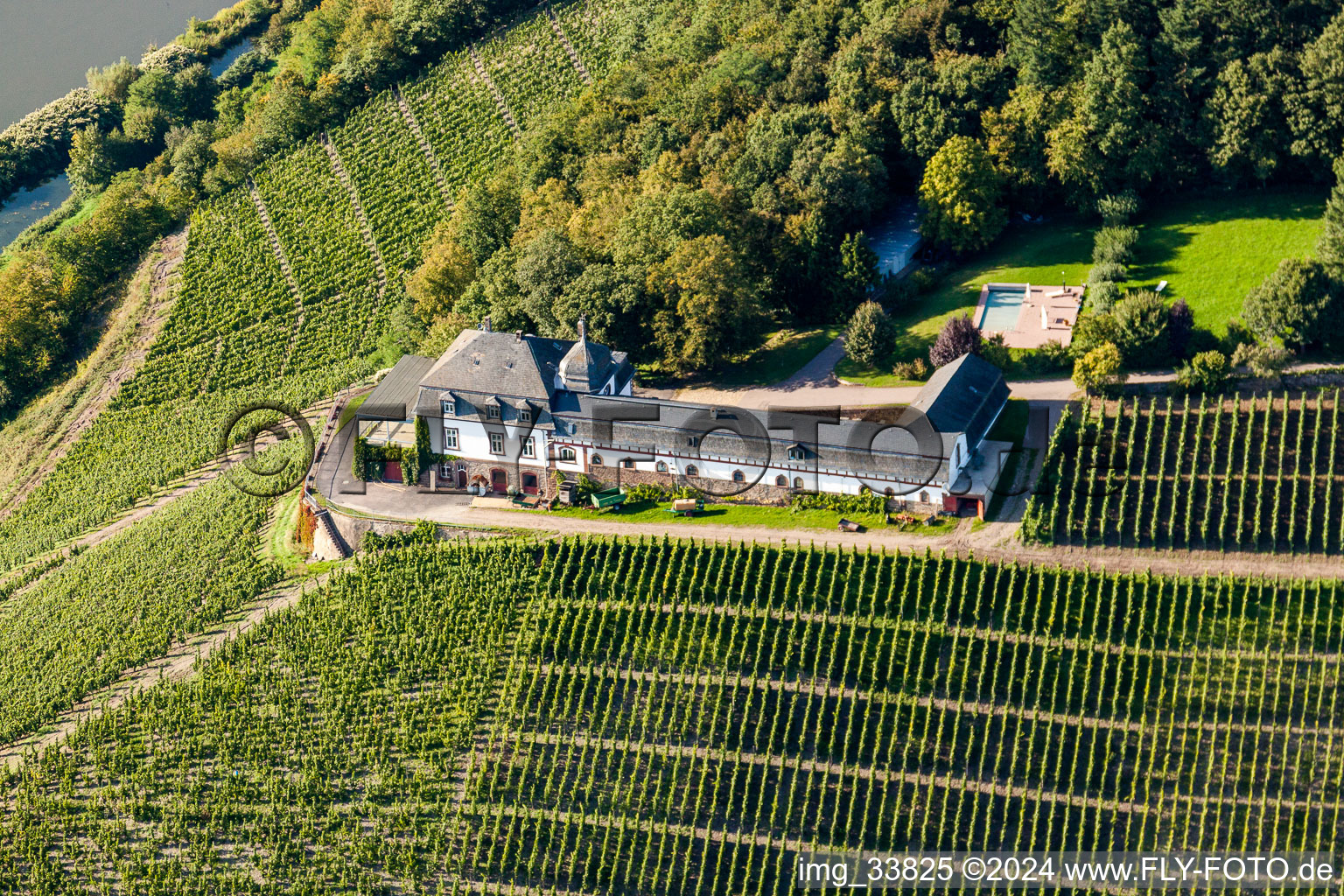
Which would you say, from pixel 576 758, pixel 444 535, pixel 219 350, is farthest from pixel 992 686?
pixel 219 350

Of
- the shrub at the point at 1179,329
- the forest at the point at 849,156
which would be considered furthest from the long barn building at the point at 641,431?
the shrub at the point at 1179,329

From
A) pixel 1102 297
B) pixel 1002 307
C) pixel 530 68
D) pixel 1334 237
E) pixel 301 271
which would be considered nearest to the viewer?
pixel 1334 237

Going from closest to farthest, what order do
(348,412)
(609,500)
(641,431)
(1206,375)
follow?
(1206,375)
(641,431)
(609,500)
(348,412)

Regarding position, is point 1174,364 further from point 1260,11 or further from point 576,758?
point 576,758

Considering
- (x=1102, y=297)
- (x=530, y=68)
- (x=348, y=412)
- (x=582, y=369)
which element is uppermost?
(x=530, y=68)

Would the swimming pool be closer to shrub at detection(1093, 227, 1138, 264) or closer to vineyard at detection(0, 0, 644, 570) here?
shrub at detection(1093, 227, 1138, 264)

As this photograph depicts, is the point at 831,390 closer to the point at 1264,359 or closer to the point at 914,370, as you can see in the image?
the point at 914,370

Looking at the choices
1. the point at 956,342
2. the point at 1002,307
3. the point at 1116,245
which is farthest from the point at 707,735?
the point at 1116,245
